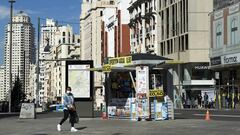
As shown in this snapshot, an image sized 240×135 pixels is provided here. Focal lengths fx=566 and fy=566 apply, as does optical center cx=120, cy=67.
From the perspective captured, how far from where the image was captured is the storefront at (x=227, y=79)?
57.9 metres

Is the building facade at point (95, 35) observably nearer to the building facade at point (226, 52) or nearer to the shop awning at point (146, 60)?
the building facade at point (226, 52)

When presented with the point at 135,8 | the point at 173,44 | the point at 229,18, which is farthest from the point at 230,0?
the point at 135,8

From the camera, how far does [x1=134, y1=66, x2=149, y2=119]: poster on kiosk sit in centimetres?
2797

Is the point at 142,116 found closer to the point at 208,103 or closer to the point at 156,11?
the point at 208,103

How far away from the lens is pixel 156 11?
277 feet

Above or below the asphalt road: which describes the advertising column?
above

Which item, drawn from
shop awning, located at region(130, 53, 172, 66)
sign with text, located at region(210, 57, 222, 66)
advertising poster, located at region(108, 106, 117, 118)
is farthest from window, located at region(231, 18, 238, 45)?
shop awning, located at region(130, 53, 172, 66)

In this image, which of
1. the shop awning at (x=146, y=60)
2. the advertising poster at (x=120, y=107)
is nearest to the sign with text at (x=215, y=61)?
the advertising poster at (x=120, y=107)

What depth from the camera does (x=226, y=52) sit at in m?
59.1

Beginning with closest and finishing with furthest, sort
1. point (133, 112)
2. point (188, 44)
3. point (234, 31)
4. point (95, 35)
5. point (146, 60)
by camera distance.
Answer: point (146, 60) → point (133, 112) → point (234, 31) → point (188, 44) → point (95, 35)

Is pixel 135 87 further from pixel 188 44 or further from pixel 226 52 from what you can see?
pixel 188 44

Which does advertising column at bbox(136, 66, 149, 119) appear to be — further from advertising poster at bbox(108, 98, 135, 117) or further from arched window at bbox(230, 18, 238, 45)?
arched window at bbox(230, 18, 238, 45)

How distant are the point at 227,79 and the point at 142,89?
3459 cm

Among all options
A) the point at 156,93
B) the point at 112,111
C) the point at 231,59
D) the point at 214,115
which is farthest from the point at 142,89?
the point at 231,59
